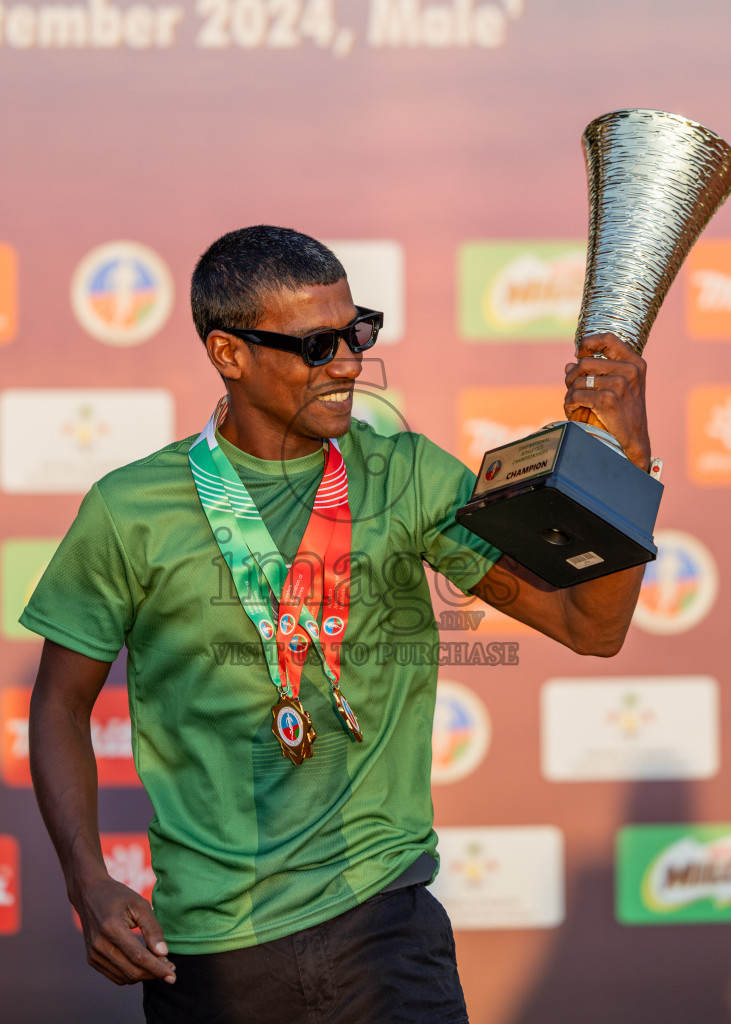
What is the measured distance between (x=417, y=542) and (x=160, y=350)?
1644 mm

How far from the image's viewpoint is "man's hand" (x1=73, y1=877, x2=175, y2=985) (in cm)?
161

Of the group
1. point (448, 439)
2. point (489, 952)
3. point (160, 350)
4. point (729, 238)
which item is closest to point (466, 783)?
point (489, 952)

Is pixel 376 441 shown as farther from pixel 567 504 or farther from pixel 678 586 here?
pixel 678 586

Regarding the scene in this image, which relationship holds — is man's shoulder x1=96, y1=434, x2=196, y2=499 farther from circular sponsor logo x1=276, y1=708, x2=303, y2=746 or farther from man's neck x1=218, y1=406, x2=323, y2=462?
circular sponsor logo x1=276, y1=708, x2=303, y2=746

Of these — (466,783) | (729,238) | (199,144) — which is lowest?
(466,783)

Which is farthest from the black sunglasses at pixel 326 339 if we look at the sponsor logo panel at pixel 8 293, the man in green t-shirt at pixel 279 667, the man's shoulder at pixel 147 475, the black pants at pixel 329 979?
the sponsor logo panel at pixel 8 293

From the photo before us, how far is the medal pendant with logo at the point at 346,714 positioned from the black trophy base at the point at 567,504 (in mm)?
370

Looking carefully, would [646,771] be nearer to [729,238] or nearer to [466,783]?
[466,783]

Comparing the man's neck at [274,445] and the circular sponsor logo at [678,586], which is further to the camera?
the circular sponsor logo at [678,586]

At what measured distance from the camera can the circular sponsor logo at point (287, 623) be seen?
1.80m

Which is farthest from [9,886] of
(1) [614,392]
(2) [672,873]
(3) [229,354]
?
(1) [614,392]

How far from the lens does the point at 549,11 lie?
3252mm

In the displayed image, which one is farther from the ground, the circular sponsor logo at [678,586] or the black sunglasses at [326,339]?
the black sunglasses at [326,339]

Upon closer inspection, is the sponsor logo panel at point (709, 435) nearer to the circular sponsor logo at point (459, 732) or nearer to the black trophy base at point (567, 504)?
the circular sponsor logo at point (459, 732)
